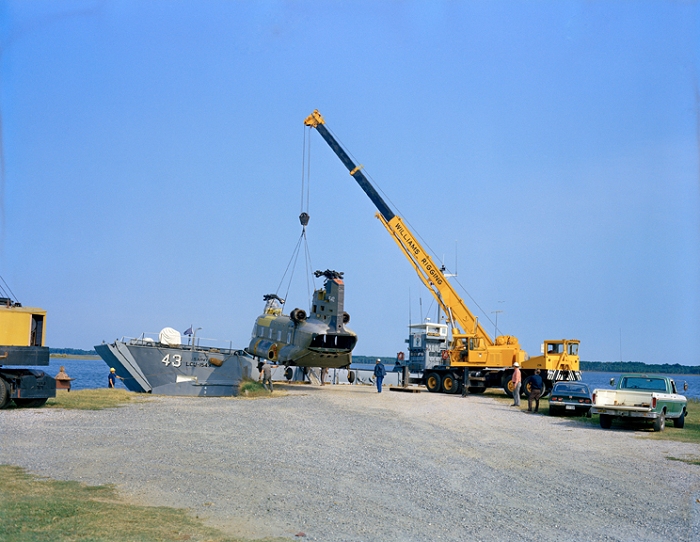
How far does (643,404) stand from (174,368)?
64.4 ft

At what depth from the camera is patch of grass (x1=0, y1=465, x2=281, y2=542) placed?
763cm

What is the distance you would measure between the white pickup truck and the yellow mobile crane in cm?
1061

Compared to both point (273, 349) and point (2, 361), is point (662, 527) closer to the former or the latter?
point (2, 361)

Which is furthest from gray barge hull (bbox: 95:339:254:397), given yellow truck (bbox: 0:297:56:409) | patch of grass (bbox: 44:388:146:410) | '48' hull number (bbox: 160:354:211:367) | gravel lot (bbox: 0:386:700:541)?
gravel lot (bbox: 0:386:700:541)

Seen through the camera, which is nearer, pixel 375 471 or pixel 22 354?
pixel 375 471

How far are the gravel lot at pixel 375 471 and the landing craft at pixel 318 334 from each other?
35.2 ft

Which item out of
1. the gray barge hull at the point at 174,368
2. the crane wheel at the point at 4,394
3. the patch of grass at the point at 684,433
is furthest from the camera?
the gray barge hull at the point at 174,368

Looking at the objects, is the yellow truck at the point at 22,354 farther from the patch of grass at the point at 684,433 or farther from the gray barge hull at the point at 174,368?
the patch of grass at the point at 684,433

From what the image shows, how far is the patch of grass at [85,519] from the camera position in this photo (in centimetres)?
763

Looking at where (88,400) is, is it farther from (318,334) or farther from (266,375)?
(318,334)

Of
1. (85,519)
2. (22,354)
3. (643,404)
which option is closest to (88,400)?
(22,354)

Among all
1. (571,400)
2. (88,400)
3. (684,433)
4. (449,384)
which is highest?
(571,400)

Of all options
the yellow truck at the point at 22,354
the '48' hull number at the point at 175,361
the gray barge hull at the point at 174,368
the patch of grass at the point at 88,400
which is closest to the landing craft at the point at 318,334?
the gray barge hull at the point at 174,368

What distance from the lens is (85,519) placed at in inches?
324
